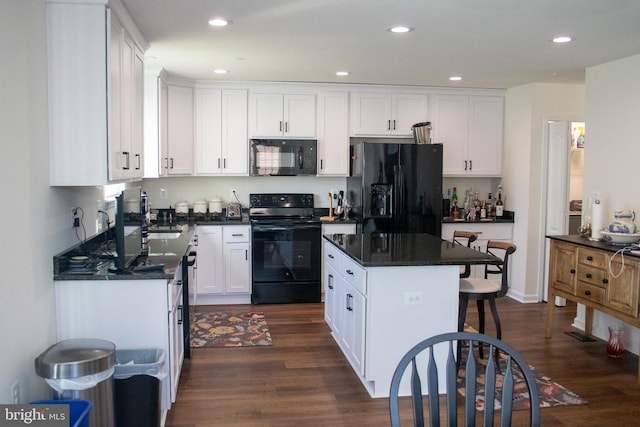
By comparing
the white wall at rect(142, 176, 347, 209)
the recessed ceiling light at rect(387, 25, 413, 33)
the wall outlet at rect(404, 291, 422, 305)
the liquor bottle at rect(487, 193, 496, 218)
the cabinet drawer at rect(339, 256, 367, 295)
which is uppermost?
the recessed ceiling light at rect(387, 25, 413, 33)

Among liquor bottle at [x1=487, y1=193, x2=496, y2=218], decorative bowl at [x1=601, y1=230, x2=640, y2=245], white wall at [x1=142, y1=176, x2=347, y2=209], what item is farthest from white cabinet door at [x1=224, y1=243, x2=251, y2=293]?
decorative bowl at [x1=601, y1=230, x2=640, y2=245]

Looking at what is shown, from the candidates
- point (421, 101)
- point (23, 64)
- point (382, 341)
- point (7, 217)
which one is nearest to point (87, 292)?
point (7, 217)

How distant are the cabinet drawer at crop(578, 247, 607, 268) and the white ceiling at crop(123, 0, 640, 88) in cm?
154

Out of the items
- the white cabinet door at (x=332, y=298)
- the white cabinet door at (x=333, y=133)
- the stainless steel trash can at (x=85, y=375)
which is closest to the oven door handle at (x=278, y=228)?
the white cabinet door at (x=333, y=133)

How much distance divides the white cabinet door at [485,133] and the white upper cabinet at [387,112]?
577 mm

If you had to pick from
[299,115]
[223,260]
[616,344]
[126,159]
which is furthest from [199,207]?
[616,344]

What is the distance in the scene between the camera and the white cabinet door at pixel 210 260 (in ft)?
19.6

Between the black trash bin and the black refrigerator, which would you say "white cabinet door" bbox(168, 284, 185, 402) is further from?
the black refrigerator

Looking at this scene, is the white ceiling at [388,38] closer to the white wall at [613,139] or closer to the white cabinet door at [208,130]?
the white wall at [613,139]

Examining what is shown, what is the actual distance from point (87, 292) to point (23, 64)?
120cm

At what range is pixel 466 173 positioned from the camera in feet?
21.8

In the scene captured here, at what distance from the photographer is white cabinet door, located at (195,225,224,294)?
5984 mm

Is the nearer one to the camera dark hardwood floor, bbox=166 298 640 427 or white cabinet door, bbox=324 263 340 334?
dark hardwood floor, bbox=166 298 640 427

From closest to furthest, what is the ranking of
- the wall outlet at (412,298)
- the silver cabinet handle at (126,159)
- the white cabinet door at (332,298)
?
the silver cabinet handle at (126,159) < the wall outlet at (412,298) < the white cabinet door at (332,298)
